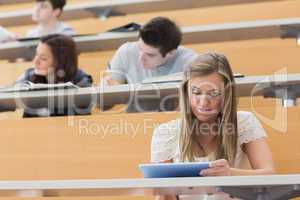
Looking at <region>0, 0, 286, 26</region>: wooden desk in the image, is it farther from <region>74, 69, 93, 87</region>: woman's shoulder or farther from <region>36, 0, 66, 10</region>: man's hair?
<region>74, 69, 93, 87</region>: woman's shoulder

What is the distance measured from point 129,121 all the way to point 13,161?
1.12 feet

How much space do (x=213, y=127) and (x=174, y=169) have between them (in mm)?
361

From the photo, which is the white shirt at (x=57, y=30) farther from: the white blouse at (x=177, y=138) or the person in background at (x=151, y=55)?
the white blouse at (x=177, y=138)

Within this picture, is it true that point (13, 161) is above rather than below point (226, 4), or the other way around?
below

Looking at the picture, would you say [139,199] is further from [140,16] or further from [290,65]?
[140,16]

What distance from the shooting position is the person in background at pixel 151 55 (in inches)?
88.5

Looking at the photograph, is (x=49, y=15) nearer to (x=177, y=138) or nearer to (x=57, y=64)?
(x=57, y=64)

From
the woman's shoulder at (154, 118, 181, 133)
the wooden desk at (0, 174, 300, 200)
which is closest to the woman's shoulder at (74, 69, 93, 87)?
the woman's shoulder at (154, 118, 181, 133)

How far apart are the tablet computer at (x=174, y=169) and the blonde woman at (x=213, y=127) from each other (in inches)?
11.2

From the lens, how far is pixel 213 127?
5.36 ft

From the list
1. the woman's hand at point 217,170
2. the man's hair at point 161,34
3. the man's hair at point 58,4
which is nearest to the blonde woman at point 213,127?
the woman's hand at point 217,170

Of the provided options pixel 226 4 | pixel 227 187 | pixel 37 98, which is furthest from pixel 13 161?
pixel 226 4

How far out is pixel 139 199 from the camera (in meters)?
1.73

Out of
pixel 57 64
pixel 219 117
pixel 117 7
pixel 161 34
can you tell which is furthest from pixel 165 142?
pixel 117 7
